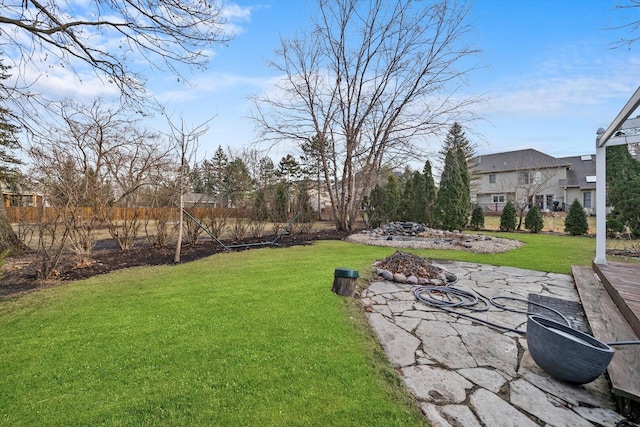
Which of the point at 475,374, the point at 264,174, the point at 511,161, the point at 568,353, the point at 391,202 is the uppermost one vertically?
the point at 511,161

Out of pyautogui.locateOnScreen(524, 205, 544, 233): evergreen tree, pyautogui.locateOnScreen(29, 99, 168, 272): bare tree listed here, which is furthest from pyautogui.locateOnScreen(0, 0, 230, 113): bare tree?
pyautogui.locateOnScreen(524, 205, 544, 233): evergreen tree

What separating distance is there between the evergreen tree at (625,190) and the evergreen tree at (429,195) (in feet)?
17.9

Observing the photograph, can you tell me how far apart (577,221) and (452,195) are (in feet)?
14.5

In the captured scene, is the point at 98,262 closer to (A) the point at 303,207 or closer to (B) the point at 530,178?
(A) the point at 303,207

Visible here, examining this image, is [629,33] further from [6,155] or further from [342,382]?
[6,155]

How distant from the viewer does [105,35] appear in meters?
3.97

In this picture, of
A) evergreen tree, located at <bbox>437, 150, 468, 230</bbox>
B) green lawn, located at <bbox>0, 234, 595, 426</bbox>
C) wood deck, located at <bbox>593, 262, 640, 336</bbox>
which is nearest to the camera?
green lawn, located at <bbox>0, 234, 595, 426</bbox>

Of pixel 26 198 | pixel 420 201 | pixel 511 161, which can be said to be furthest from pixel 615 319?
pixel 511 161

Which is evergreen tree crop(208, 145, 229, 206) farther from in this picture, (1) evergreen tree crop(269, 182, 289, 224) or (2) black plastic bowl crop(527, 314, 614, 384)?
(2) black plastic bowl crop(527, 314, 614, 384)

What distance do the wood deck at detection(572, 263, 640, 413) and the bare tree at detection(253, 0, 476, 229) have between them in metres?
7.74

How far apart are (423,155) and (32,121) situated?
1086 centimetres

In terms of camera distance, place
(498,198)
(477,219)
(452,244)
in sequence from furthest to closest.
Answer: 1. (498,198)
2. (477,219)
3. (452,244)

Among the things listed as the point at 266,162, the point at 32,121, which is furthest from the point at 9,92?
the point at 266,162

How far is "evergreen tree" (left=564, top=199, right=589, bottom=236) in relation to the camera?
34.7 ft
